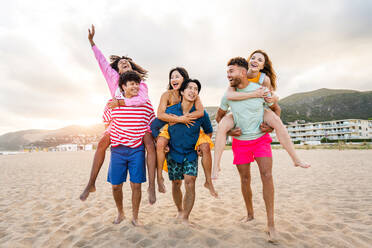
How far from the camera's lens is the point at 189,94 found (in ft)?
10.8

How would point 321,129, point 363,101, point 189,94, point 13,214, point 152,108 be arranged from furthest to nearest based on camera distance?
point 363,101 → point 321,129 → point 13,214 → point 152,108 → point 189,94

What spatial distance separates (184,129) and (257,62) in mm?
1558

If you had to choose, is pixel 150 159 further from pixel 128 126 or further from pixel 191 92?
pixel 191 92

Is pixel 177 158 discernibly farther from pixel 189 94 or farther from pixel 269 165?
pixel 269 165

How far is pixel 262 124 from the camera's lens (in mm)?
2988

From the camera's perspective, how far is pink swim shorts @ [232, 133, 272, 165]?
10.0 feet

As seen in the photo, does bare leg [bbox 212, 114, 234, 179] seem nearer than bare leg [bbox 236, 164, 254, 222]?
Yes

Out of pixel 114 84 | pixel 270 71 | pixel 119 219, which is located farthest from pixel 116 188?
pixel 270 71

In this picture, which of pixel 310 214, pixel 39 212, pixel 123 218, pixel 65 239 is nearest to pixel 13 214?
pixel 39 212

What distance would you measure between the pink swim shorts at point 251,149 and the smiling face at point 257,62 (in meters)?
1.07

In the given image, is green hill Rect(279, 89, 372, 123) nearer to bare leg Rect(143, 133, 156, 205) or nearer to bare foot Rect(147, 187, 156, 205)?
bare leg Rect(143, 133, 156, 205)

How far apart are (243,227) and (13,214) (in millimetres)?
4891

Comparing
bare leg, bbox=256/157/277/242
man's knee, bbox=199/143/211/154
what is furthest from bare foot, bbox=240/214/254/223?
man's knee, bbox=199/143/211/154

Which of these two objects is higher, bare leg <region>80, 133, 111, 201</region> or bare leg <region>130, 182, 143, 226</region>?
bare leg <region>80, 133, 111, 201</region>
